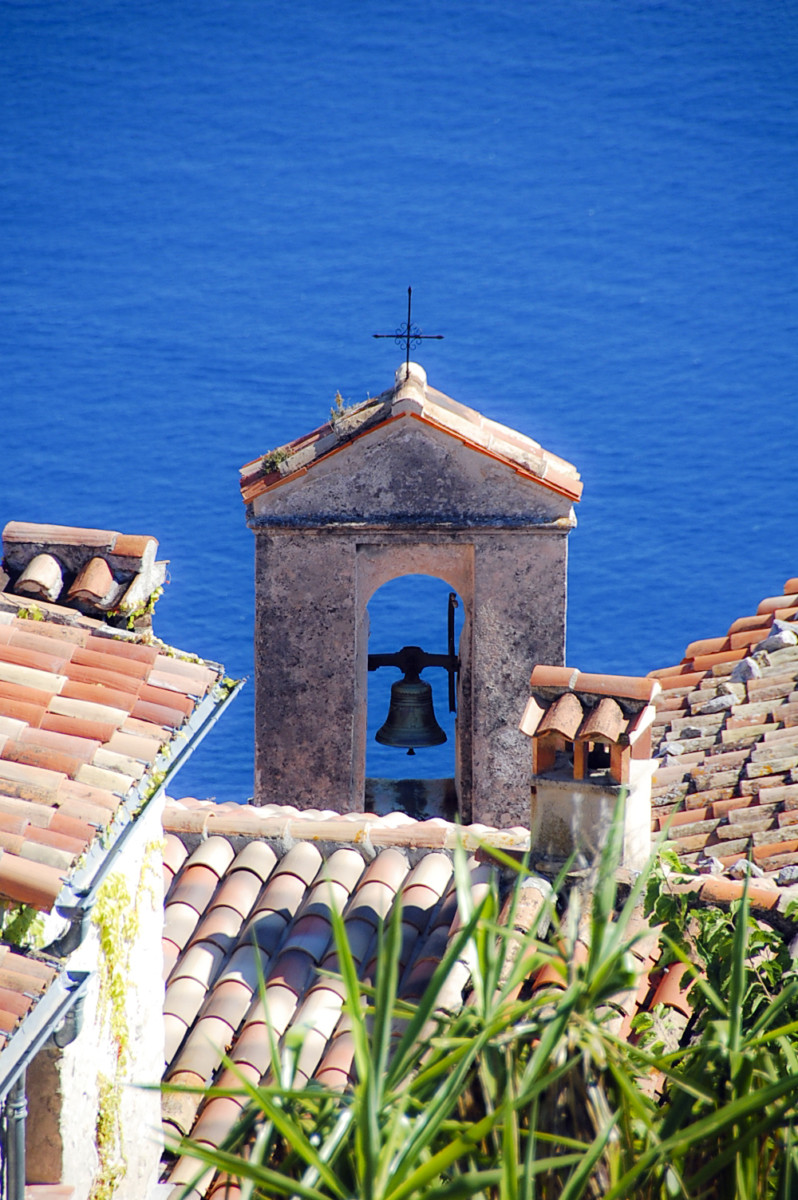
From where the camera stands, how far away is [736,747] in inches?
284

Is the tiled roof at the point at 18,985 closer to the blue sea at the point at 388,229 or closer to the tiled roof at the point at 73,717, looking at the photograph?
the tiled roof at the point at 73,717

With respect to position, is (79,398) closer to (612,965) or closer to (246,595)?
(246,595)

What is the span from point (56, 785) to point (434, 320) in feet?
55.0

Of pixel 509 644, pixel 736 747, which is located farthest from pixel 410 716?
pixel 736 747

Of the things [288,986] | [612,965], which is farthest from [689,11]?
[612,965]

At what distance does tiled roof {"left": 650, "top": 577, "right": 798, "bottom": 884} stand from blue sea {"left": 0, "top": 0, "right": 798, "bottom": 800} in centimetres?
1057

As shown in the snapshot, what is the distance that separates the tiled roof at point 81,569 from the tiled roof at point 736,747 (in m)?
2.15

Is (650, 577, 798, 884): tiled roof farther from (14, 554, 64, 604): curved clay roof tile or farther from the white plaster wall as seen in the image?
(14, 554, 64, 604): curved clay roof tile

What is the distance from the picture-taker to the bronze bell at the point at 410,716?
22.8ft

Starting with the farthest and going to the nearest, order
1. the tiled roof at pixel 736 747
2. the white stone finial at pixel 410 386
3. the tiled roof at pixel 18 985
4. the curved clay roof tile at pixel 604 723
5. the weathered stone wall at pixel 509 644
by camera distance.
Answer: the tiled roof at pixel 736 747
the weathered stone wall at pixel 509 644
the white stone finial at pixel 410 386
the curved clay roof tile at pixel 604 723
the tiled roof at pixel 18 985

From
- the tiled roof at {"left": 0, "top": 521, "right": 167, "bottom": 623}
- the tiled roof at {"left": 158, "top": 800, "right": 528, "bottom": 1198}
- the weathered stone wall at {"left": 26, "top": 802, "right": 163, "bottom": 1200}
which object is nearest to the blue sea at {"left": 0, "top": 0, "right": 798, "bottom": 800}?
the tiled roof at {"left": 158, "top": 800, "right": 528, "bottom": 1198}

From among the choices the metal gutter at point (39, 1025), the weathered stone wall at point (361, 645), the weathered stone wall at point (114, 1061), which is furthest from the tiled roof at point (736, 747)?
the metal gutter at point (39, 1025)

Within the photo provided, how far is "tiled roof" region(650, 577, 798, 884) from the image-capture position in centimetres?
630

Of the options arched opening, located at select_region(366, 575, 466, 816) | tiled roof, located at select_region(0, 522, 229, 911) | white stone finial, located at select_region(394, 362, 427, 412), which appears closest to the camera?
tiled roof, located at select_region(0, 522, 229, 911)
